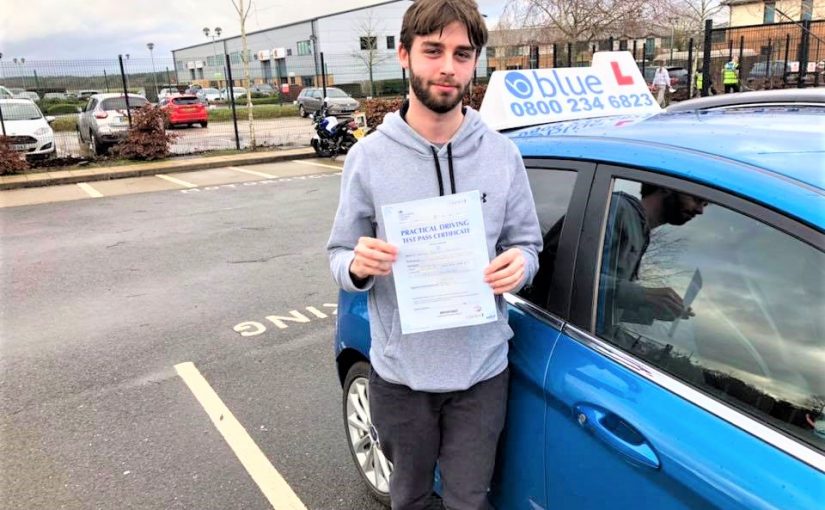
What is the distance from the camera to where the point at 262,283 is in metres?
5.99

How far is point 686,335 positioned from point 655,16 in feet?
66.9

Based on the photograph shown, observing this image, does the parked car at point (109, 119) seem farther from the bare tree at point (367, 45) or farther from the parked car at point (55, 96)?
the bare tree at point (367, 45)

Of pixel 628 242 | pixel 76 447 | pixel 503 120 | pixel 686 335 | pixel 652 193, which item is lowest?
pixel 76 447

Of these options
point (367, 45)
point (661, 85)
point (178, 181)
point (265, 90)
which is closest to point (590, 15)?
point (661, 85)

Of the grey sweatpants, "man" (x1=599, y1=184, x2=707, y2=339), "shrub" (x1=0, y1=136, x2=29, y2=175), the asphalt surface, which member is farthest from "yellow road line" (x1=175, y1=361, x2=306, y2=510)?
"shrub" (x1=0, y1=136, x2=29, y2=175)

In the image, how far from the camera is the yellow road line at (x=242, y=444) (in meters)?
2.89

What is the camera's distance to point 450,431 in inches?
73.8

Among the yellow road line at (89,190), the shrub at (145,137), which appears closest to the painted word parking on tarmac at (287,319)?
the yellow road line at (89,190)

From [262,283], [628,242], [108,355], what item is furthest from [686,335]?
[262,283]

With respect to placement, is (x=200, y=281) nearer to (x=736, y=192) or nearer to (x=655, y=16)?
(x=736, y=192)

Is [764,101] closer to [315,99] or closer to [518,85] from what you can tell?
[518,85]

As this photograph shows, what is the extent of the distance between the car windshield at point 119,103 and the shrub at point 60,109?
12783 mm

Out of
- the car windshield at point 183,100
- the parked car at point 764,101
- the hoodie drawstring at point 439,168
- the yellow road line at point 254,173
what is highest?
the car windshield at point 183,100

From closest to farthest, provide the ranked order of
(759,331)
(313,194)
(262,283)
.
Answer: (759,331)
(262,283)
(313,194)
